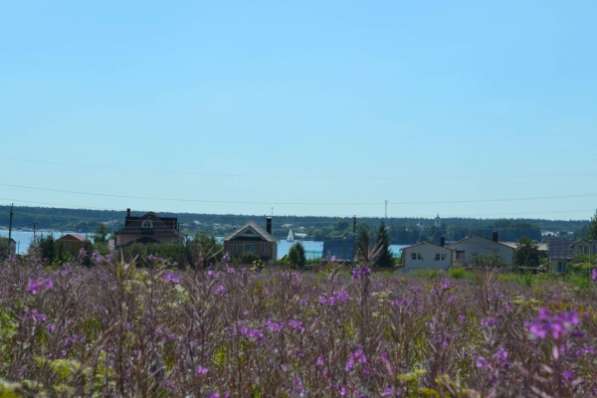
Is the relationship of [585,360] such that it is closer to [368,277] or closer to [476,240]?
[368,277]

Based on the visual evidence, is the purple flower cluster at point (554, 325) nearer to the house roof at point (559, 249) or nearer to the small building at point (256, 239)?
the small building at point (256, 239)

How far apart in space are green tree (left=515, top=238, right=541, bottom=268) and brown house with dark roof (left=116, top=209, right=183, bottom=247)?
105 ft

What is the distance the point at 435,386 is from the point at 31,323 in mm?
1612

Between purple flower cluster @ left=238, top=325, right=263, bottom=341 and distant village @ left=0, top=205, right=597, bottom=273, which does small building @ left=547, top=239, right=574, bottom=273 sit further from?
purple flower cluster @ left=238, top=325, right=263, bottom=341

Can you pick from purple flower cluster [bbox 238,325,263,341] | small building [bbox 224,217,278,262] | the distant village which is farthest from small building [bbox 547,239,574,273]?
purple flower cluster [bbox 238,325,263,341]

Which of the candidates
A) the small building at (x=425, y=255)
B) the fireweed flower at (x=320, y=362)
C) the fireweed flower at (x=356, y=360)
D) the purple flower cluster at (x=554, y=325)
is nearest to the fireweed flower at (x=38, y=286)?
the fireweed flower at (x=320, y=362)

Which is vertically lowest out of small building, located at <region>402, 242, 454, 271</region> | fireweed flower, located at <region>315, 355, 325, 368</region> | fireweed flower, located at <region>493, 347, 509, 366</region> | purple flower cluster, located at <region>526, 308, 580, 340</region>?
small building, located at <region>402, 242, 454, 271</region>

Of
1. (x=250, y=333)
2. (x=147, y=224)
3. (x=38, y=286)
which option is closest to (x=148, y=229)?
(x=147, y=224)

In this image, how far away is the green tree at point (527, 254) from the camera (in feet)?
244

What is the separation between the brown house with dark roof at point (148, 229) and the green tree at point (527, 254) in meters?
32.1

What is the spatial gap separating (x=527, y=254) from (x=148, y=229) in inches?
1373

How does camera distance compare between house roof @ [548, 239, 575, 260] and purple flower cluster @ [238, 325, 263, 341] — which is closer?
purple flower cluster @ [238, 325, 263, 341]

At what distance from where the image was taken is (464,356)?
426cm

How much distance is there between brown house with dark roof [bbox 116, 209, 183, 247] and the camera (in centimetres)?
6384
